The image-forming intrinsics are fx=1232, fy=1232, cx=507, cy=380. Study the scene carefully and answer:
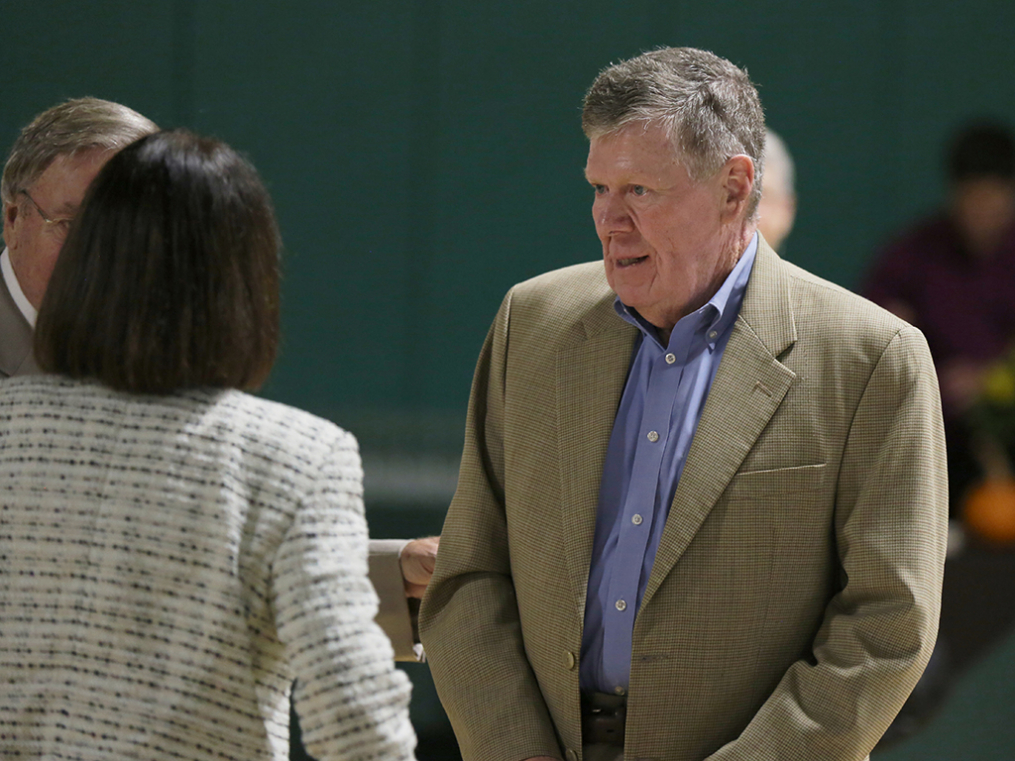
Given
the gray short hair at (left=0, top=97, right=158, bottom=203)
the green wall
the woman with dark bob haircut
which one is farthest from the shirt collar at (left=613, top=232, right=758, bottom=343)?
the green wall

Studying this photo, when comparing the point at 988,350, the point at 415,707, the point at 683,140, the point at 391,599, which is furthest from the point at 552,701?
the point at 988,350

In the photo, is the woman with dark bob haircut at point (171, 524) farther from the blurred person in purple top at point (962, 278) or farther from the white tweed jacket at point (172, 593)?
the blurred person in purple top at point (962, 278)

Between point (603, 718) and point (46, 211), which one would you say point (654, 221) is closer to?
point (603, 718)

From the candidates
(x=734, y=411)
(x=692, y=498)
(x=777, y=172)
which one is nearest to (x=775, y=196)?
(x=777, y=172)

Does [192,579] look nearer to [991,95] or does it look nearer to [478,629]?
[478,629]

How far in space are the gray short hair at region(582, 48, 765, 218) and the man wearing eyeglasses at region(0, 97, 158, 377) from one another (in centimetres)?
80

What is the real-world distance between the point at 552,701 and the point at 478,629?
6.6 inches

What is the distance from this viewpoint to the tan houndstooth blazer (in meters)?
1.82

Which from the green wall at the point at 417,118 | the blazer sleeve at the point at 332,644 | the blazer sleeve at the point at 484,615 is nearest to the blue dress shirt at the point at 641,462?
the blazer sleeve at the point at 484,615

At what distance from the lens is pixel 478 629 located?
202 centimetres

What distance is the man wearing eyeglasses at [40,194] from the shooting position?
6.94 feet

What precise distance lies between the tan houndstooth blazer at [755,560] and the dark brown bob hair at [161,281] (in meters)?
0.67

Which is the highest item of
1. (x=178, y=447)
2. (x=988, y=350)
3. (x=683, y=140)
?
(x=683, y=140)

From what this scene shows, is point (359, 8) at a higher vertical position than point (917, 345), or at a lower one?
higher
